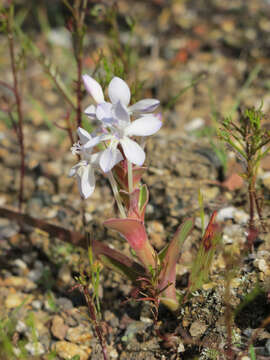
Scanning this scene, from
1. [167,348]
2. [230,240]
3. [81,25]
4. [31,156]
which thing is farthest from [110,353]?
[31,156]

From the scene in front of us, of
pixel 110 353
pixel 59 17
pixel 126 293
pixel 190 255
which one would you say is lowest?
pixel 110 353

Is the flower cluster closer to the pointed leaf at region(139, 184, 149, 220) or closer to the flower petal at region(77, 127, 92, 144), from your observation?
the flower petal at region(77, 127, 92, 144)

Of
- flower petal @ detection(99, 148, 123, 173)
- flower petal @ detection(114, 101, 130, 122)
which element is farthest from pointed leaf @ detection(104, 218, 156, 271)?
flower petal @ detection(114, 101, 130, 122)

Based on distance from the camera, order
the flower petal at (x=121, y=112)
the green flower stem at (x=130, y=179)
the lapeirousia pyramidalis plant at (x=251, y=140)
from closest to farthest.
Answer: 1. the flower petal at (x=121, y=112)
2. the green flower stem at (x=130, y=179)
3. the lapeirousia pyramidalis plant at (x=251, y=140)

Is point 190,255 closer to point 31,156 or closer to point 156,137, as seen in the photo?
point 156,137

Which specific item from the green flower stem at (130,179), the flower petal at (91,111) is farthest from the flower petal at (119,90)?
the green flower stem at (130,179)

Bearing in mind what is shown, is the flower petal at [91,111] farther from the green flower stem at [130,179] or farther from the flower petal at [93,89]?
the green flower stem at [130,179]

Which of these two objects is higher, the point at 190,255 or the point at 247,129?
the point at 247,129
